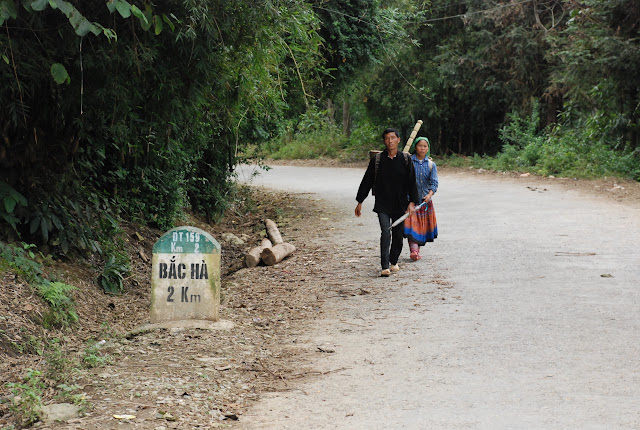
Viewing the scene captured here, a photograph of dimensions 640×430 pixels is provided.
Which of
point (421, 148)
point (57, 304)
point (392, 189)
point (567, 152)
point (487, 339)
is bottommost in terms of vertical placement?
point (487, 339)

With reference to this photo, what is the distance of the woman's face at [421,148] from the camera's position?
1029cm

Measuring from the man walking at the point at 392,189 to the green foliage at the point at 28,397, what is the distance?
5.09 metres

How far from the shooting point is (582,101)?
79.3ft

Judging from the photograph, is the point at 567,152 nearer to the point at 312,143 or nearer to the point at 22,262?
the point at 312,143

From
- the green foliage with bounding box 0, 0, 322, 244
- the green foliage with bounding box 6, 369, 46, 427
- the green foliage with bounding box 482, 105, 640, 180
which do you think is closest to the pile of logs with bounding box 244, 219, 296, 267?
the green foliage with bounding box 0, 0, 322, 244

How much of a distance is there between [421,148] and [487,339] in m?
4.33

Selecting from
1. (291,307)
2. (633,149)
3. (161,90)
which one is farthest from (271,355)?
(633,149)

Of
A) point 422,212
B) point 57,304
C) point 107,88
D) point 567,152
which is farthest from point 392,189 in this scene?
point 567,152

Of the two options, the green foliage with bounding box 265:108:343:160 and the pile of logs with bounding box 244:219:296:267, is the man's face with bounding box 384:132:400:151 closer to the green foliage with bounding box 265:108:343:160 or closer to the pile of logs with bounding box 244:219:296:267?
the pile of logs with bounding box 244:219:296:267

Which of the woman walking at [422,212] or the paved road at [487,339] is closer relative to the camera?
the paved road at [487,339]

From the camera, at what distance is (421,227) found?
1032 cm

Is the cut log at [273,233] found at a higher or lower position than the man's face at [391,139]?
lower

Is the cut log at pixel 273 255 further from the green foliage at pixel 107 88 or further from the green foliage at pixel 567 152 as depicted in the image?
the green foliage at pixel 567 152

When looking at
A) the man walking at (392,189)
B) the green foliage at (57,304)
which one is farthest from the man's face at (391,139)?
the green foliage at (57,304)
